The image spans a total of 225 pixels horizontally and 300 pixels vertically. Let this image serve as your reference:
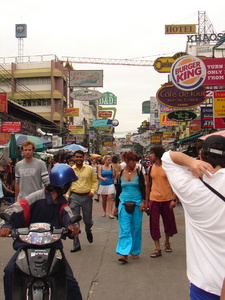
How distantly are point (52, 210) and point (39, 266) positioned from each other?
2.00 feet

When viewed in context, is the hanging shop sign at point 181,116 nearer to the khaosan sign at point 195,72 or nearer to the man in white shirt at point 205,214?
the khaosan sign at point 195,72

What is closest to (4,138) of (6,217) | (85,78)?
(6,217)

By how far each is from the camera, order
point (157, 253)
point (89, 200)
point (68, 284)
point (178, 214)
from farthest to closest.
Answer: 1. point (178, 214)
2. point (89, 200)
3. point (157, 253)
4. point (68, 284)

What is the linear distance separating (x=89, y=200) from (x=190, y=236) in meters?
4.55

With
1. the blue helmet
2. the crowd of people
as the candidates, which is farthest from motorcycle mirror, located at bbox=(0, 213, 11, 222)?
the blue helmet

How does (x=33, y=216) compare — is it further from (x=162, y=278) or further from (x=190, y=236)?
(x=162, y=278)

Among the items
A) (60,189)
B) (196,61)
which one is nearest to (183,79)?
(196,61)

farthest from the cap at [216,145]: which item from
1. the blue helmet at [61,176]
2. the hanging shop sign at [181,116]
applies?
the hanging shop sign at [181,116]

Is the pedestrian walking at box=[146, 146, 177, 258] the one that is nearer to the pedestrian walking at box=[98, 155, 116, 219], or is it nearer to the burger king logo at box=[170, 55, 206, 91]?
the pedestrian walking at box=[98, 155, 116, 219]

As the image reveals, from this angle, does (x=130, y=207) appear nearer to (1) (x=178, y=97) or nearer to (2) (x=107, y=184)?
(2) (x=107, y=184)

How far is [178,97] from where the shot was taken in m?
12.8

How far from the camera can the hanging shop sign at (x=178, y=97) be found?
1248cm

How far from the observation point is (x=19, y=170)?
6496 millimetres

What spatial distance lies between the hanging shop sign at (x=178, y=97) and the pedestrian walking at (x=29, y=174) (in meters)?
7.03
